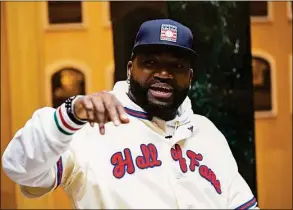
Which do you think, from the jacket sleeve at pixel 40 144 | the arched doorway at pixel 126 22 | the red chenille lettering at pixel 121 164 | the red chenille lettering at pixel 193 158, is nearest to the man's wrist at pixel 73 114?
the jacket sleeve at pixel 40 144

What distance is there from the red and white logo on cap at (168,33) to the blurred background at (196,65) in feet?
2.09

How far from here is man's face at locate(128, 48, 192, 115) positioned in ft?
3.30

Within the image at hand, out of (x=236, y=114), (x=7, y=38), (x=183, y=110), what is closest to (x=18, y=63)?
(x=7, y=38)

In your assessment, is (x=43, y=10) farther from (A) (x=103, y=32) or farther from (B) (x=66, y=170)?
(B) (x=66, y=170)

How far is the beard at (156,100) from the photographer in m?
1.01

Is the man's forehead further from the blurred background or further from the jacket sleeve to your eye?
the blurred background

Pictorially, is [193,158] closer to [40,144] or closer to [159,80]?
[159,80]

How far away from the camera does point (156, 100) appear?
3.31 feet

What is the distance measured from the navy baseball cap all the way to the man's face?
0.6 inches

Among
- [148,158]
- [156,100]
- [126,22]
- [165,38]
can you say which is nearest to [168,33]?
[165,38]

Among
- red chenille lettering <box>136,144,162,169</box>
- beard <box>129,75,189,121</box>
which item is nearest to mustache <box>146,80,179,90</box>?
beard <box>129,75,189,121</box>

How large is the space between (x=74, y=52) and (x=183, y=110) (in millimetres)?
1052

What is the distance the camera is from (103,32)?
2076 millimetres

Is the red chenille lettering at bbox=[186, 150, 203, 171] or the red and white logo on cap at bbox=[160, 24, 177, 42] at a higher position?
the red and white logo on cap at bbox=[160, 24, 177, 42]
